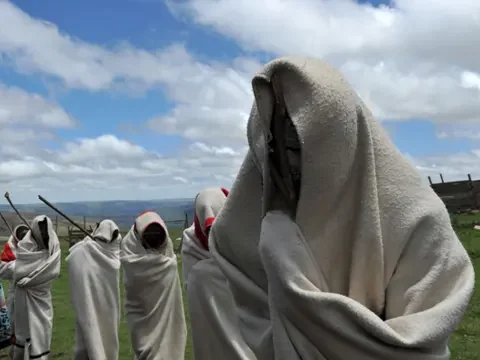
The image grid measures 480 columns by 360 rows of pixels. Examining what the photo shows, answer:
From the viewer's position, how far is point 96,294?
8.77 metres

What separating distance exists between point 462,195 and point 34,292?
14955 mm

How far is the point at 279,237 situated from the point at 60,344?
9879mm

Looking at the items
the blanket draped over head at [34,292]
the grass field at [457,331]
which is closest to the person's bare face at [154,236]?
the blanket draped over head at [34,292]

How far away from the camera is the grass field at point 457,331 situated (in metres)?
8.30

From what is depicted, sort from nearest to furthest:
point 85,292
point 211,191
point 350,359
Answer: point 350,359 < point 211,191 < point 85,292

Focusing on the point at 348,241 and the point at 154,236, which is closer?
the point at 348,241

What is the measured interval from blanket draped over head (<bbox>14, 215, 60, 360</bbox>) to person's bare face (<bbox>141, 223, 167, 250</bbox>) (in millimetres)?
1938

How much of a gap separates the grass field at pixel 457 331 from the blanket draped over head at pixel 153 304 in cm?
170

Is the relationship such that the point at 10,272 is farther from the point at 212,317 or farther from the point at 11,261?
the point at 212,317

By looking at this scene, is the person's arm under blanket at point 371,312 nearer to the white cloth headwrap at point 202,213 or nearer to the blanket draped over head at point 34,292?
the white cloth headwrap at point 202,213

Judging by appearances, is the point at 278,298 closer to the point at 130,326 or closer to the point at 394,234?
the point at 394,234

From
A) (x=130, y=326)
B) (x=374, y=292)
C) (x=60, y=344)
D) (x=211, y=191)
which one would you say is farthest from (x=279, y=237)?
(x=60, y=344)

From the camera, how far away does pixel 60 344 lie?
36.8 ft

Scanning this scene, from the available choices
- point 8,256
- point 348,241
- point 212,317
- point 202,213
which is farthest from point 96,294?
point 348,241
